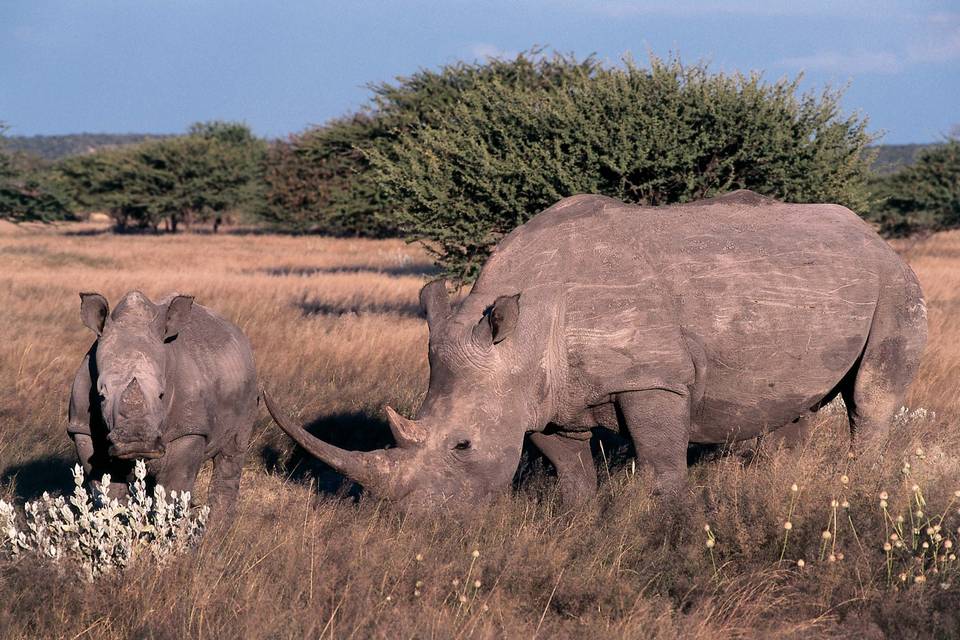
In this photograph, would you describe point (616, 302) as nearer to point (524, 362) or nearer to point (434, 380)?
point (524, 362)

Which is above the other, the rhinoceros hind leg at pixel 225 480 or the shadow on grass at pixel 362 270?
the rhinoceros hind leg at pixel 225 480

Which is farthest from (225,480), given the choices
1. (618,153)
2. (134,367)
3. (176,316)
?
(618,153)

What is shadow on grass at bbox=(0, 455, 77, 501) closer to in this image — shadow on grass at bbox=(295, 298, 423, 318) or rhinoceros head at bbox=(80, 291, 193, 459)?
rhinoceros head at bbox=(80, 291, 193, 459)

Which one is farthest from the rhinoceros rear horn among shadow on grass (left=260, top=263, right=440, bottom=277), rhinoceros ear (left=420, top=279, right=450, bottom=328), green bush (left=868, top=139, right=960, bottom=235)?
green bush (left=868, top=139, right=960, bottom=235)

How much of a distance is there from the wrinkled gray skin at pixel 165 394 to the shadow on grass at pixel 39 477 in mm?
1332

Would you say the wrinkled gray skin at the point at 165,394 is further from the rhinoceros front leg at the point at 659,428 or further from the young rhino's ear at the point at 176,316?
the rhinoceros front leg at the point at 659,428

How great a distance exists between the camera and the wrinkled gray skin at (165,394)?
4.63 metres

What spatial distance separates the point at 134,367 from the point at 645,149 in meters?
8.60

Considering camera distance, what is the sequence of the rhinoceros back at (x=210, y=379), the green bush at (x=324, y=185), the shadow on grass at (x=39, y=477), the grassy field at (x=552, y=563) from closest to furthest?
the grassy field at (x=552, y=563) < the rhinoceros back at (x=210, y=379) < the shadow on grass at (x=39, y=477) < the green bush at (x=324, y=185)

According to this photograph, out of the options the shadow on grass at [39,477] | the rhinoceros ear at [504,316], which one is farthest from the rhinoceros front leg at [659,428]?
the shadow on grass at [39,477]

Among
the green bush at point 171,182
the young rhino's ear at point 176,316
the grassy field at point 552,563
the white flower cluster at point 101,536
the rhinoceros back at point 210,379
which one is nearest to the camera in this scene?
the grassy field at point 552,563

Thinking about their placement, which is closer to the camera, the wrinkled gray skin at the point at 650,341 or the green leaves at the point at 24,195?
the wrinkled gray skin at the point at 650,341

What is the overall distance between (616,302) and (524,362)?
602 millimetres

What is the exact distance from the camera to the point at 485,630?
13.0 ft
